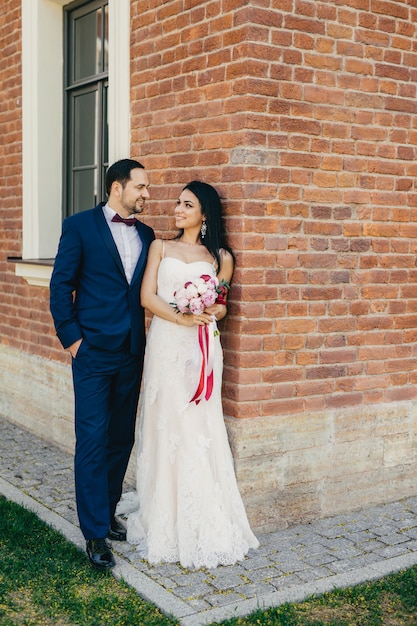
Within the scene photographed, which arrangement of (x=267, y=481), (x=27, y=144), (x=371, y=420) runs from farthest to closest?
(x=27, y=144) < (x=371, y=420) < (x=267, y=481)

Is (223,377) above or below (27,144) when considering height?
below

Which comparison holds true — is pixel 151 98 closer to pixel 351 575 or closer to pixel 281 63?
pixel 281 63

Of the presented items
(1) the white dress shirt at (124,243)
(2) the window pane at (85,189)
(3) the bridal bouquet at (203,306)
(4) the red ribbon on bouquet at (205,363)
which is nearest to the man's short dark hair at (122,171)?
(1) the white dress shirt at (124,243)

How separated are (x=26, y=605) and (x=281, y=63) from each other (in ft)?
Result: 10.8

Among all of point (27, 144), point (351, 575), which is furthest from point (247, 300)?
point (27, 144)

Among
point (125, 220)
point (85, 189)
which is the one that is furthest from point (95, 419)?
Result: point (85, 189)

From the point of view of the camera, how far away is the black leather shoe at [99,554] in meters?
4.22

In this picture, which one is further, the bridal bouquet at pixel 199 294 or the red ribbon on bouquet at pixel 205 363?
the red ribbon on bouquet at pixel 205 363

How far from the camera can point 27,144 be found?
7.07 m

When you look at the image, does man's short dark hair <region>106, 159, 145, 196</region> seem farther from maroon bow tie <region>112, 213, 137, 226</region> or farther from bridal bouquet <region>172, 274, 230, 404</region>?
bridal bouquet <region>172, 274, 230, 404</region>

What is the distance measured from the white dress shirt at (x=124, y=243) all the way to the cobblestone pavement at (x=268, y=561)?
1.63 m

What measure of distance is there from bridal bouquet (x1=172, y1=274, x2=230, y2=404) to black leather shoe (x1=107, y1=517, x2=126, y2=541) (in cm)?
96

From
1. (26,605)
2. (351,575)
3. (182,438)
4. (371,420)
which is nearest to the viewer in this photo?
(26,605)

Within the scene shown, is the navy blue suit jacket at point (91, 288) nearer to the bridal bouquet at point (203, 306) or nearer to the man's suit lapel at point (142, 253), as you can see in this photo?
the man's suit lapel at point (142, 253)
